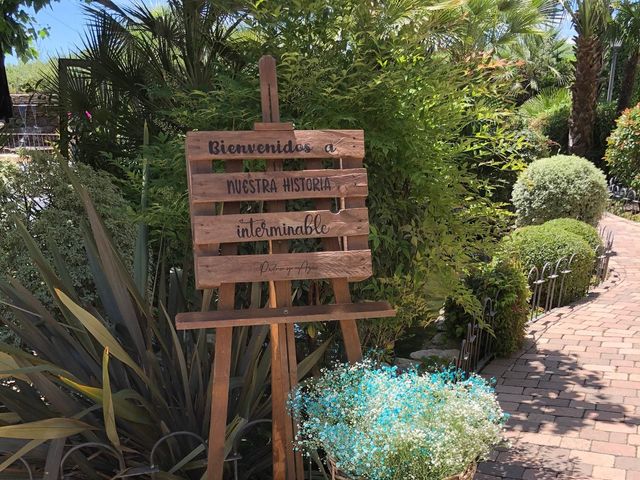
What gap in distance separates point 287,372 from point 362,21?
181 centimetres

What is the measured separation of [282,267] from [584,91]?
44.5ft

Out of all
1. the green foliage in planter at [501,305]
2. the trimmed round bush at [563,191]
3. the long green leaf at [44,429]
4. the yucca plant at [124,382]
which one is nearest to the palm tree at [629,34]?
the trimmed round bush at [563,191]

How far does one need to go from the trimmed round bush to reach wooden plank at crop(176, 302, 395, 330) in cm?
719

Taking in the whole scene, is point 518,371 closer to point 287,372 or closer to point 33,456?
point 287,372

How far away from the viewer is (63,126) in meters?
5.40

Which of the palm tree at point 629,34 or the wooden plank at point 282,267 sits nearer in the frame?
the wooden plank at point 282,267

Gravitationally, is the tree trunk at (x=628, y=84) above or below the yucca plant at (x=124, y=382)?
above

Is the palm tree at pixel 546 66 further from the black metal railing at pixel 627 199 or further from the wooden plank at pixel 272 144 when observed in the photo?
the wooden plank at pixel 272 144

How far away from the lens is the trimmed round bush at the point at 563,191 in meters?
9.12

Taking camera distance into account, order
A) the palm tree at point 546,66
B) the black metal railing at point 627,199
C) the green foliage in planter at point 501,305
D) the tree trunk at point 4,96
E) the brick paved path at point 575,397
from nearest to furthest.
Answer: the brick paved path at point 575,397
the green foliage in planter at point 501,305
the tree trunk at point 4,96
the black metal railing at point 627,199
the palm tree at point 546,66

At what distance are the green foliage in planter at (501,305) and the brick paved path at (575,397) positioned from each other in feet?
0.66

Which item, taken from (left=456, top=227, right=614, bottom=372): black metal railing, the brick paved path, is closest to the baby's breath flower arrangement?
the brick paved path

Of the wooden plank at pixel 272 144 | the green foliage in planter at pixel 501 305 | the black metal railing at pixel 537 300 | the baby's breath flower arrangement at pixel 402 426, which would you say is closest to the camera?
the baby's breath flower arrangement at pixel 402 426

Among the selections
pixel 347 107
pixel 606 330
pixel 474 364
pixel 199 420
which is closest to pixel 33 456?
pixel 199 420
